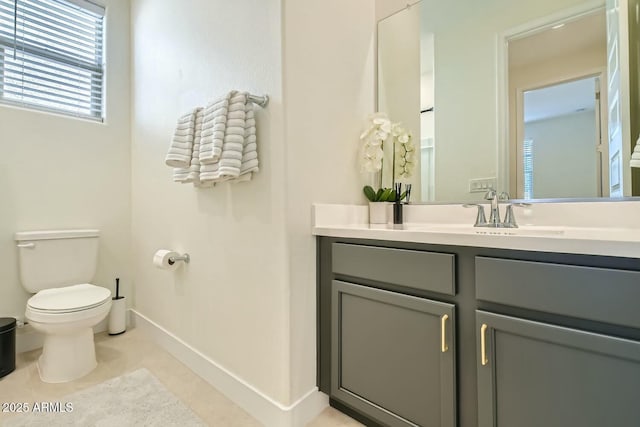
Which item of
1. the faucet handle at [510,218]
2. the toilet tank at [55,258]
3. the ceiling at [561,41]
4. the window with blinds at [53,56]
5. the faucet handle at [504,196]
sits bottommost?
the toilet tank at [55,258]

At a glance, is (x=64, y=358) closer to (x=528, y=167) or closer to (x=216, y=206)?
(x=216, y=206)

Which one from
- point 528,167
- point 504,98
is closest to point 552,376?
point 528,167

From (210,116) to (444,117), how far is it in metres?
1.18

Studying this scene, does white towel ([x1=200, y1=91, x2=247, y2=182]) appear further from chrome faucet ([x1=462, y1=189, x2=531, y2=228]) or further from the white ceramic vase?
chrome faucet ([x1=462, y1=189, x2=531, y2=228])

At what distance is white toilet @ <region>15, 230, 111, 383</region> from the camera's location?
1.59 metres

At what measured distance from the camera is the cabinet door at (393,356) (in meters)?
1.02

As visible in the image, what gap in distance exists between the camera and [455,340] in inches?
39.3

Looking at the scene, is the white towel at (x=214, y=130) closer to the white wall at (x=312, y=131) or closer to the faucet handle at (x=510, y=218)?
the white wall at (x=312, y=131)

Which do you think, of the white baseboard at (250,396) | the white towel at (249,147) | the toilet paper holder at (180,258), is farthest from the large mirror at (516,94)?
the toilet paper holder at (180,258)

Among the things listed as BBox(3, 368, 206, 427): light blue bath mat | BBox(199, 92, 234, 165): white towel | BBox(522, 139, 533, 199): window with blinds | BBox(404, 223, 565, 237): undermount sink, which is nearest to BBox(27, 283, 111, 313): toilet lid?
BBox(3, 368, 206, 427): light blue bath mat

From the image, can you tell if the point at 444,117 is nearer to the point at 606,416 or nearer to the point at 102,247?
the point at 606,416

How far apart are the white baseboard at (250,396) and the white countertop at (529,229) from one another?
75 centimetres

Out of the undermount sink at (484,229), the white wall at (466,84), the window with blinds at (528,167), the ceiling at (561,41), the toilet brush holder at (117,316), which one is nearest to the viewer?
the undermount sink at (484,229)

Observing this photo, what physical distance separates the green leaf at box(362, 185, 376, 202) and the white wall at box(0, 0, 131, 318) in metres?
1.95
